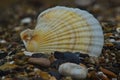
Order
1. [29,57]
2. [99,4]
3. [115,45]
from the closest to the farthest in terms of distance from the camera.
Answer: [29,57], [115,45], [99,4]

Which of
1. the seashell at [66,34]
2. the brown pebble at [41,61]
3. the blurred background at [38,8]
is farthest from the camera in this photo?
the blurred background at [38,8]

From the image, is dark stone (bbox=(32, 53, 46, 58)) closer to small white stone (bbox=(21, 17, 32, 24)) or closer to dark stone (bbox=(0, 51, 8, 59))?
dark stone (bbox=(0, 51, 8, 59))

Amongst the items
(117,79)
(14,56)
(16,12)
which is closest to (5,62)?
(14,56)

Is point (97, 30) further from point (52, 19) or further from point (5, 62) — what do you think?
point (5, 62)

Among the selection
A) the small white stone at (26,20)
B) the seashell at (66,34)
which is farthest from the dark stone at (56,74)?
the small white stone at (26,20)

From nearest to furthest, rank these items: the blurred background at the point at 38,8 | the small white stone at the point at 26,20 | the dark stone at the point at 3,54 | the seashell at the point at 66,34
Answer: the seashell at the point at 66,34 → the dark stone at the point at 3,54 → the small white stone at the point at 26,20 → the blurred background at the point at 38,8

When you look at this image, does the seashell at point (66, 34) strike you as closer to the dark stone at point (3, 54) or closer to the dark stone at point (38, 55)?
the dark stone at point (38, 55)
